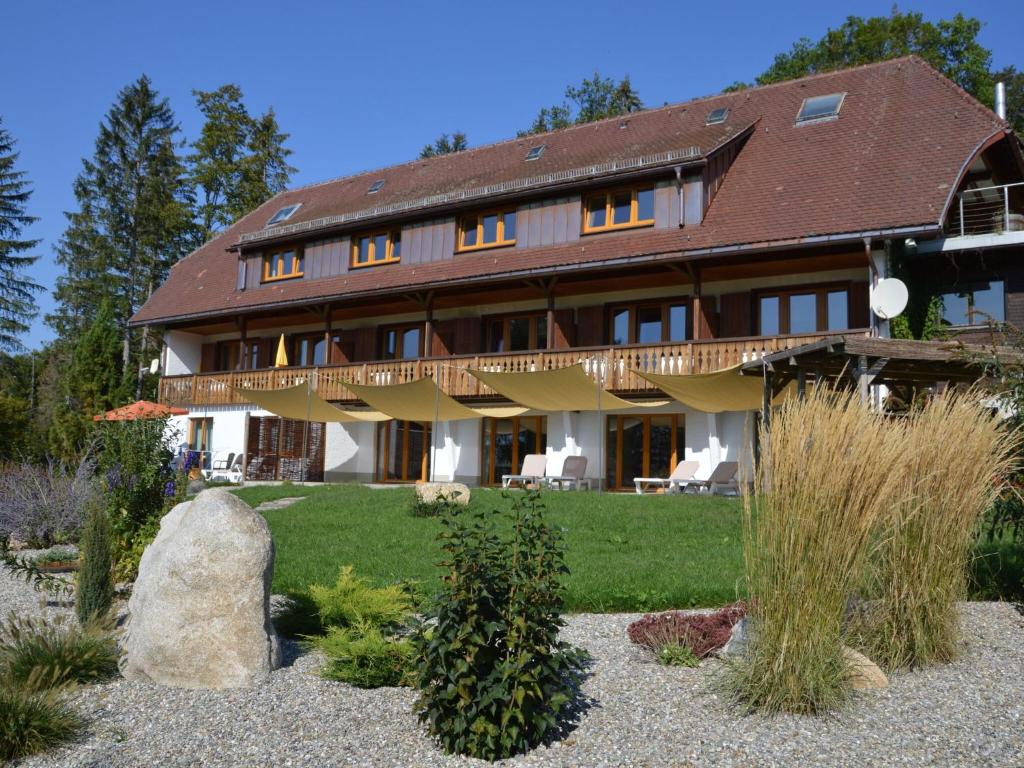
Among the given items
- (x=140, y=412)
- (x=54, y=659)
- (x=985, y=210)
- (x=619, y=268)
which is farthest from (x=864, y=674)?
(x=985, y=210)

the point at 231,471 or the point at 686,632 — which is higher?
the point at 231,471

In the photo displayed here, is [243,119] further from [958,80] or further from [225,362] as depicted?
[958,80]

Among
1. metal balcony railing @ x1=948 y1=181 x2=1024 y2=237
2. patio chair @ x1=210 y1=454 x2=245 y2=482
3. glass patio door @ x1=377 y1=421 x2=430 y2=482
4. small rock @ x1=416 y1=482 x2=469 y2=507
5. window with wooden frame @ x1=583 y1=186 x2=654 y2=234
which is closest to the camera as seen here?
small rock @ x1=416 y1=482 x2=469 y2=507

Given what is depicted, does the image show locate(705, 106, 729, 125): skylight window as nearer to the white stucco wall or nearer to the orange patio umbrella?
the orange patio umbrella

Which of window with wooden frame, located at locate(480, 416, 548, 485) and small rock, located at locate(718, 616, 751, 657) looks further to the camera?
window with wooden frame, located at locate(480, 416, 548, 485)

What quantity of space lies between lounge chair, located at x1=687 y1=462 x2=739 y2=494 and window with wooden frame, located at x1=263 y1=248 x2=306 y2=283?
12.9 metres

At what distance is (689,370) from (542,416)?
4.42 metres

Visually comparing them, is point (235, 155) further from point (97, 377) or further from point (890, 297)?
point (890, 297)

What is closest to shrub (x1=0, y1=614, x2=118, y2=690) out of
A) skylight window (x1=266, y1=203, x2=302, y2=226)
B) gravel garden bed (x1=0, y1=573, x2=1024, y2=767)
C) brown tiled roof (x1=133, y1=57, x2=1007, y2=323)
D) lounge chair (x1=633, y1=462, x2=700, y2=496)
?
gravel garden bed (x1=0, y1=573, x2=1024, y2=767)

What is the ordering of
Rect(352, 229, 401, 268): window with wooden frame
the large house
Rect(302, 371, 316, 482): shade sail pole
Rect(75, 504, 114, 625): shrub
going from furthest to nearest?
1. Rect(352, 229, 401, 268): window with wooden frame
2. Rect(302, 371, 316, 482): shade sail pole
3. the large house
4. Rect(75, 504, 114, 625): shrub

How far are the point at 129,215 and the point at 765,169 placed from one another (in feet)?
98.5

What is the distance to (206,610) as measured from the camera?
17.1ft

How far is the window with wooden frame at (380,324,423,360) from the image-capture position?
2244 cm

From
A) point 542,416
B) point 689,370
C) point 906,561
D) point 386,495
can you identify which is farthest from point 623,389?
point 906,561
